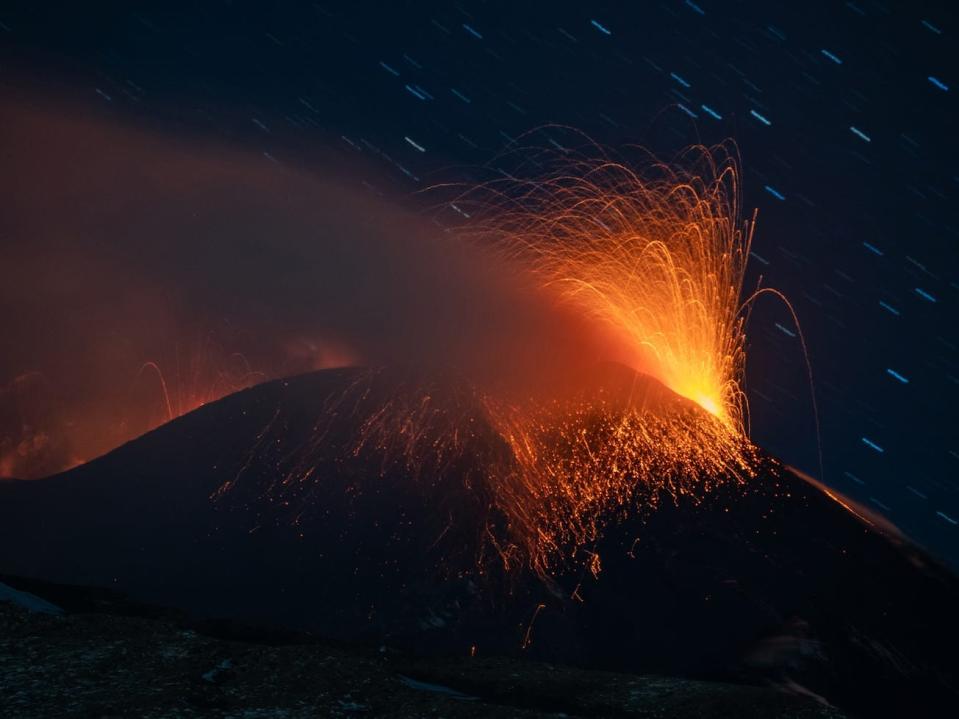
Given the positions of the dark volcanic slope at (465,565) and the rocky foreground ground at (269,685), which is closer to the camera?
the rocky foreground ground at (269,685)

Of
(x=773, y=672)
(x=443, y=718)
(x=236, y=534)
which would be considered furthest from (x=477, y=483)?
(x=443, y=718)

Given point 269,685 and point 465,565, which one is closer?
point 269,685

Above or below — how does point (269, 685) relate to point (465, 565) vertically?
above

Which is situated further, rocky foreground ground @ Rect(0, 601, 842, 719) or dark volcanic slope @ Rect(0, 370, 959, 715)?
dark volcanic slope @ Rect(0, 370, 959, 715)

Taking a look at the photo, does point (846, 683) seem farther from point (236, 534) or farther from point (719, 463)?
point (236, 534)
